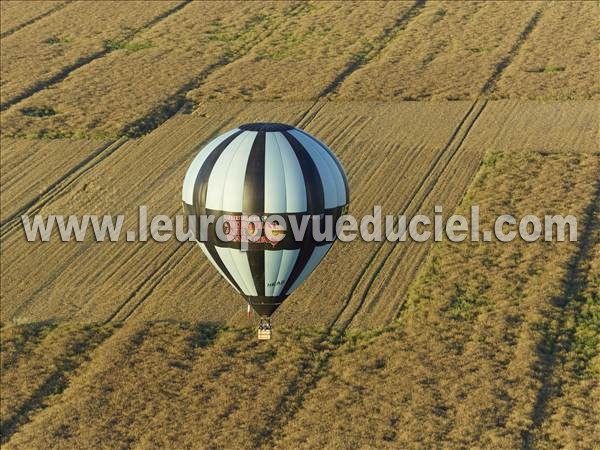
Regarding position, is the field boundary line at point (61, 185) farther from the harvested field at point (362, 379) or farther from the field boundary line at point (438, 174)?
the field boundary line at point (438, 174)

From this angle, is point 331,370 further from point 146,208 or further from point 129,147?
point 129,147

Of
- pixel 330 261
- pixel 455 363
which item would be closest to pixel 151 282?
pixel 330 261

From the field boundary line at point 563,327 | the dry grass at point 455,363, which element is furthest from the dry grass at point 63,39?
the field boundary line at point 563,327

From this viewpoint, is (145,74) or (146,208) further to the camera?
(145,74)

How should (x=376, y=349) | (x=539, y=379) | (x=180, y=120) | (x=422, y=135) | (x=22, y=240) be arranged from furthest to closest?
(x=180, y=120)
(x=422, y=135)
(x=22, y=240)
(x=376, y=349)
(x=539, y=379)

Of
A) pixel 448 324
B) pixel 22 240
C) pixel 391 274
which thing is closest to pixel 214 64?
pixel 22 240
